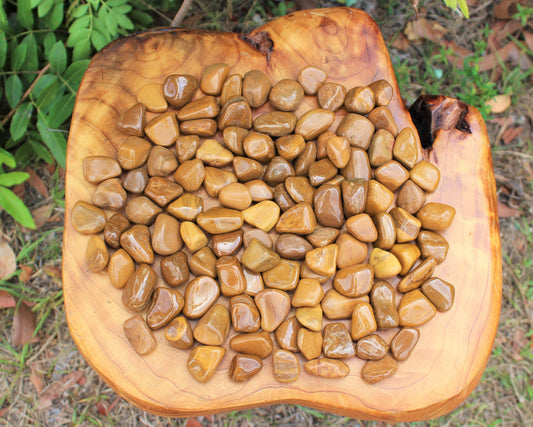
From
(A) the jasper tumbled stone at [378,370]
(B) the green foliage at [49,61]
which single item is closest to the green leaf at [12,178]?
(B) the green foliage at [49,61]

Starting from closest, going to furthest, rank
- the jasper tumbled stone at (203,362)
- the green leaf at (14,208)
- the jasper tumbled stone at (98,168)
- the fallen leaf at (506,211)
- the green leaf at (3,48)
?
the jasper tumbled stone at (203,362), the jasper tumbled stone at (98,168), the green leaf at (14,208), the green leaf at (3,48), the fallen leaf at (506,211)

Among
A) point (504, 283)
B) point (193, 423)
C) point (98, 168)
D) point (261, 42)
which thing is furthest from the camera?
point (504, 283)

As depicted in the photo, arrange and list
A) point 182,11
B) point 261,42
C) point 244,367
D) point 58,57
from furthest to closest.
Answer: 1. point 182,11
2. point 58,57
3. point 261,42
4. point 244,367

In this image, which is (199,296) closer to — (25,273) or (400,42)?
(25,273)

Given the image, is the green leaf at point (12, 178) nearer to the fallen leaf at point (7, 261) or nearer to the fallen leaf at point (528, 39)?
the fallen leaf at point (7, 261)

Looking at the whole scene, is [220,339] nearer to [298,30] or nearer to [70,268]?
[70,268]

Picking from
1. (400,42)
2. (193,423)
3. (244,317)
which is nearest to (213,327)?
(244,317)
